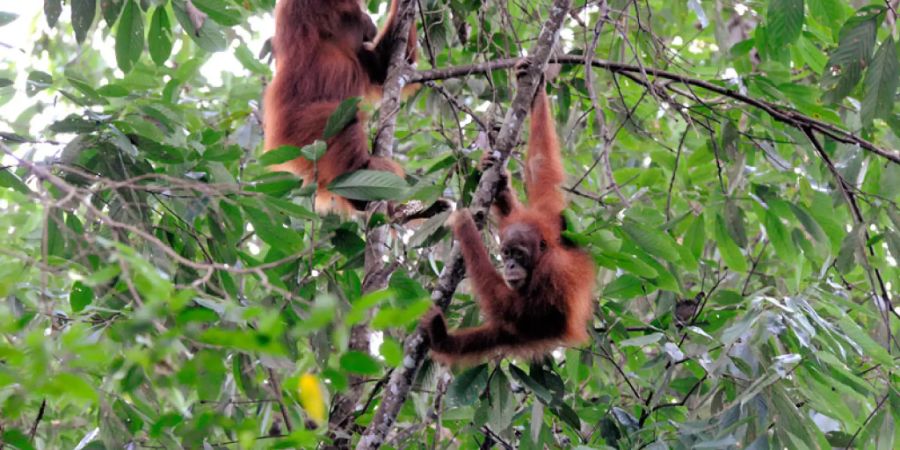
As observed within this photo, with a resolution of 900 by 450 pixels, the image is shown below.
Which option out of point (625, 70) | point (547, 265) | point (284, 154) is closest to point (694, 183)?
point (625, 70)

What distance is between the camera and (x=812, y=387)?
310 cm

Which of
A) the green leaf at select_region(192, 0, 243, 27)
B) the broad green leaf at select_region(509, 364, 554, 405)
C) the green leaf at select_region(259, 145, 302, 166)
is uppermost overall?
the green leaf at select_region(192, 0, 243, 27)

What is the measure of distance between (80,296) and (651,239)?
6.81 ft

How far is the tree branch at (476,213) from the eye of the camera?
2.94m

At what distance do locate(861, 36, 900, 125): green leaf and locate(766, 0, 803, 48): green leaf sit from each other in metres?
0.31

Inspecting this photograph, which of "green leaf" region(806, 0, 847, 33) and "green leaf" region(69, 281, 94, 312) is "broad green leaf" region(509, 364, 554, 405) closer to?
"green leaf" region(69, 281, 94, 312)

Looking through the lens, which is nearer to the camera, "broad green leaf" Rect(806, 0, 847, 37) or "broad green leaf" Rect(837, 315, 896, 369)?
Result: "broad green leaf" Rect(837, 315, 896, 369)

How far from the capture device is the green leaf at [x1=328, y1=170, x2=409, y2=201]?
2.98 meters

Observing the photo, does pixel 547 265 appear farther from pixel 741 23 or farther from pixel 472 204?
pixel 741 23

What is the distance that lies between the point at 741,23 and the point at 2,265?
→ 5972mm

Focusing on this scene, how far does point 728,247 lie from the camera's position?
13.4 ft

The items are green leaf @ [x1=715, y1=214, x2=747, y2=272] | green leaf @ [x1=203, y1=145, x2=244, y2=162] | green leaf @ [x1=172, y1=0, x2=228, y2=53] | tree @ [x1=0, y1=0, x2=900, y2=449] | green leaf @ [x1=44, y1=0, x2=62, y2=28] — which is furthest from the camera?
green leaf @ [x1=715, y1=214, x2=747, y2=272]

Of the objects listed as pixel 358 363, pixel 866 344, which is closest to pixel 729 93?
pixel 866 344

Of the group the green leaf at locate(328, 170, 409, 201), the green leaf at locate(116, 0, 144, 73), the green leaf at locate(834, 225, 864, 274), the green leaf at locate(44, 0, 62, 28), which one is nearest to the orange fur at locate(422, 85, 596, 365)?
the green leaf at locate(328, 170, 409, 201)
